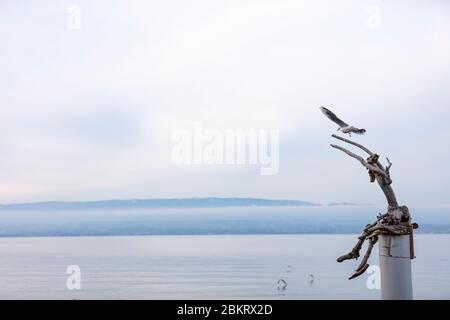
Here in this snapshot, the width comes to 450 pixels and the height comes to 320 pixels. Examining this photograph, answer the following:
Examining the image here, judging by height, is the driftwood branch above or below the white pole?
above

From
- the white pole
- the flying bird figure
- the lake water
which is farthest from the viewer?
the lake water

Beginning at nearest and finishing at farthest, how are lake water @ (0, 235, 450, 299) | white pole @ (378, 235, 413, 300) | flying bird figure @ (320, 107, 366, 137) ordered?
white pole @ (378, 235, 413, 300)
flying bird figure @ (320, 107, 366, 137)
lake water @ (0, 235, 450, 299)

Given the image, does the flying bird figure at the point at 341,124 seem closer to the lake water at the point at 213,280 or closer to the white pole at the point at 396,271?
the white pole at the point at 396,271

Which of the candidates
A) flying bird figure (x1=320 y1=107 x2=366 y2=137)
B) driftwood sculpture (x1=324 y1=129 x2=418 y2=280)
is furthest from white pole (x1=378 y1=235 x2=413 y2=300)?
flying bird figure (x1=320 y1=107 x2=366 y2=137)

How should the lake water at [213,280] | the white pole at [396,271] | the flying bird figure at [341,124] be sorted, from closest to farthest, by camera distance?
the white pole at [396,271] < the flying bird figure at [341,124] < the lake water at [213,280]

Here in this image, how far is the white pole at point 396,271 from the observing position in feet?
8.41

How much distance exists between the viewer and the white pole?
2.56 meters

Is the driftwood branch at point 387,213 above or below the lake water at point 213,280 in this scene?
above

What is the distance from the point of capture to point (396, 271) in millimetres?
2568

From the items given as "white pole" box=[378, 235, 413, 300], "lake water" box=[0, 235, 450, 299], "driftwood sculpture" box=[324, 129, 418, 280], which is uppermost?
"driftwood sculpture" box=[324, 129, 418, 280]

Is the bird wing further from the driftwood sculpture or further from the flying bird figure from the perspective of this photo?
the driftwood sculpture

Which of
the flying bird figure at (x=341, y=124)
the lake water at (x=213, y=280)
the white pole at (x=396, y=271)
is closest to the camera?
the white pole at (x=396, y=271)

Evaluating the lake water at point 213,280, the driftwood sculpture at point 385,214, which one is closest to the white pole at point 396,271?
the driftwood sculpture at point 385,214
